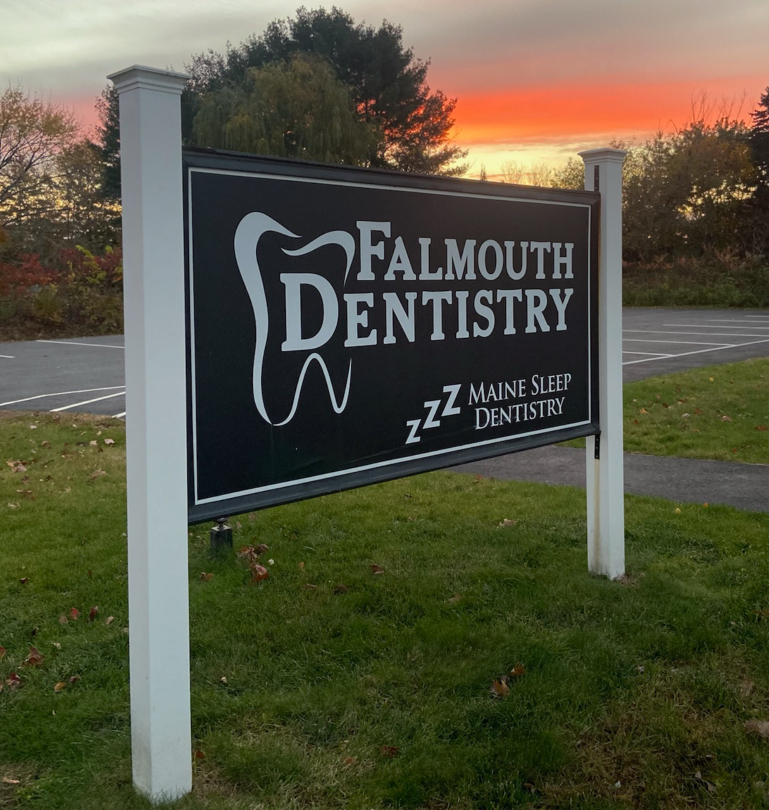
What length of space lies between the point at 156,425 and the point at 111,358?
16.1 m

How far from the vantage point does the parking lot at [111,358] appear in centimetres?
1198

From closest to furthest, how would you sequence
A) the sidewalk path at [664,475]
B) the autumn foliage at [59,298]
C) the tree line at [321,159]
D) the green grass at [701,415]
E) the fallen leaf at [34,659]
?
the fallen leaf at [34,659] → the sidewalk path at [664,475] → the green grass at [701,415] → the autumn foliage at [59,298] → the tree line at [321,159]

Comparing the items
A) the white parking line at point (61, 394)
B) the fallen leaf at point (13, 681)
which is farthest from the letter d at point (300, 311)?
the white parking line at point (61, 394)

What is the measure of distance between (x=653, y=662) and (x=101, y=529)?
359 centimetres

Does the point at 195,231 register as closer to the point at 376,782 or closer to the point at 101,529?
the point at 376,782

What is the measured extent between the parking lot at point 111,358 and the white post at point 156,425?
7808 mm

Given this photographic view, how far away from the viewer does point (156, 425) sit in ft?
8.90

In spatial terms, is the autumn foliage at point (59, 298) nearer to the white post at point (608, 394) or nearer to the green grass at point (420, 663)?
the green grass at point (420, 663)

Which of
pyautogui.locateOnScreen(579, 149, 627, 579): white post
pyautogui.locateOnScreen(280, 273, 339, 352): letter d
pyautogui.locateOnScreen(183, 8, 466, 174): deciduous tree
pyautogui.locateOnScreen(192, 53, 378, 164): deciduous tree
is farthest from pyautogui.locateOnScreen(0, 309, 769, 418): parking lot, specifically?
pyautogui.locateOnScreen(183, 8, 466, 174): deciduous tree

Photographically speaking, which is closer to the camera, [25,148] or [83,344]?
[83,344]

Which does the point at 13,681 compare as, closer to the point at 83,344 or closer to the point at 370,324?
the point at 370,324

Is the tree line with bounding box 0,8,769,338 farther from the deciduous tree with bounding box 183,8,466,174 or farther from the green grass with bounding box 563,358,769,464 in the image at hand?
the green grass with bounding box 563,358,769,464

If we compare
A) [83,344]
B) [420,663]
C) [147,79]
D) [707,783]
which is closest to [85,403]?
[420,663]

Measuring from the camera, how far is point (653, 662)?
3.75 meters
